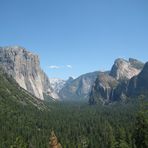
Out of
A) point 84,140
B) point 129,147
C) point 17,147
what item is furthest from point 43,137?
point 129,147

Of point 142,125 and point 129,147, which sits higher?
point 142,125

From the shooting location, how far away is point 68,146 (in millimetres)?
163250

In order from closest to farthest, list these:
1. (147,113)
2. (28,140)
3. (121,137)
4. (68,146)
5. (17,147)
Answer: (147,113), (121,137), (17,147), (68,146), (28,140)

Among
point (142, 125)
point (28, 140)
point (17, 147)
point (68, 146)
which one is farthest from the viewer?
point (28, 140)

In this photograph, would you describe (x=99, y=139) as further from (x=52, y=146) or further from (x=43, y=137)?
(x=52, y=146)

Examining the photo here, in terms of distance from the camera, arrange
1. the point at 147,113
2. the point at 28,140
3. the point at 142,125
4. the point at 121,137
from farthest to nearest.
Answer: the point at 28,140 → the point at 121,137 → the point at 147,113 → the point at 142,125

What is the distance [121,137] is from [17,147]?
44828 millimetres

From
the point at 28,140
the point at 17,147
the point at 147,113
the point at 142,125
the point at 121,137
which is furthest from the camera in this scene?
the point at 28,140

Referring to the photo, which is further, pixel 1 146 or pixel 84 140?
pixel 84 140

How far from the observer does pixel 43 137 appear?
193 meters

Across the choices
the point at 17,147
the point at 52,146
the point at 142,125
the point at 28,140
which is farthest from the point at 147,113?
the point at 28,140

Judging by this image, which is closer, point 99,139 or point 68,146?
point 68,146

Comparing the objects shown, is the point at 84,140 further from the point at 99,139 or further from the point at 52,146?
the point at 52,146

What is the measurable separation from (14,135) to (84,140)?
37975mm
